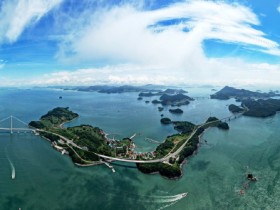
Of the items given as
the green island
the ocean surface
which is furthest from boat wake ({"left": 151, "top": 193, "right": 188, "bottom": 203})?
the green island

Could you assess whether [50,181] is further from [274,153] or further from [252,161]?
[274,153]

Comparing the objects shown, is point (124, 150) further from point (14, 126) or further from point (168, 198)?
point (14, 126)

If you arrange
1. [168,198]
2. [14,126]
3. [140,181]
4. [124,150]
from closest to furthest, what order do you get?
1. [168,198]
2. [140,181]
3. [124,150]
4. [14,126]

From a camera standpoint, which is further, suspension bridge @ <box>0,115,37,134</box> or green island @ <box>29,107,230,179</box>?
suspension bridge @ <box>0,115,37,134</box>

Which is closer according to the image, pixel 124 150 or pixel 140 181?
pixel 140 181

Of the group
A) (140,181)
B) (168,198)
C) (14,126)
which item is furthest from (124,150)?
(14,126)

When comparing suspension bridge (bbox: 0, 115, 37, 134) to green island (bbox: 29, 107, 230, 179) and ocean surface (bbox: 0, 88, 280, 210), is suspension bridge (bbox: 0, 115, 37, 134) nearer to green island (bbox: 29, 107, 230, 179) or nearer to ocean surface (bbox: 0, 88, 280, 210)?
green island (bbox: 29, 107, 230, 179)

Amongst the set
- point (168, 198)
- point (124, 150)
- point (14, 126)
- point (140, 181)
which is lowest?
point (168, 198)

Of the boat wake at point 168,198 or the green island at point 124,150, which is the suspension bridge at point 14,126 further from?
the boat wake at point 168,198

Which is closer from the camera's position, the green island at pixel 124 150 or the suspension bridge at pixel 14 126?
the green island at pixel 124 150

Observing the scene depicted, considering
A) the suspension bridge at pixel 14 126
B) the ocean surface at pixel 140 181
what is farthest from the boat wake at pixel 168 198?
the suspension bridge at pixel 14 126

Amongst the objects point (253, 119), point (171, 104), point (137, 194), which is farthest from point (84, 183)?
point (171, 104)

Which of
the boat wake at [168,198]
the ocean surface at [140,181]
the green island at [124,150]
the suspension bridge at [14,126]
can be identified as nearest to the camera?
the ocean surface at [140,181]
